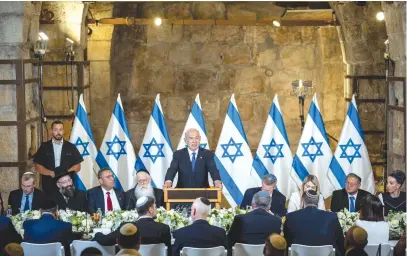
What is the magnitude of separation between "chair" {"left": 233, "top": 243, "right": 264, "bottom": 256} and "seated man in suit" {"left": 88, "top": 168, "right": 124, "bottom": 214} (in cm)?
224

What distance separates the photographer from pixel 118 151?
38.2 feet

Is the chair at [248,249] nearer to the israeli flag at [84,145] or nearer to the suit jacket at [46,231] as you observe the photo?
the suit jacket at [46,231]

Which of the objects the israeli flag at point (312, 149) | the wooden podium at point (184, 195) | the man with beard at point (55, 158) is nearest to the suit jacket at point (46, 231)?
the wooden podium at point (184, 195)

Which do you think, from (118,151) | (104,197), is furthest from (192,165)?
(118,151)

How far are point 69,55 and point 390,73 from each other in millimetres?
4068

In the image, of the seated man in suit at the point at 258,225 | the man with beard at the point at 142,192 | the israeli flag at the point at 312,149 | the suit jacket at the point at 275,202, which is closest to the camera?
the seated man in suit at the point at 258,225

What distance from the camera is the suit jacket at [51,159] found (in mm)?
11070

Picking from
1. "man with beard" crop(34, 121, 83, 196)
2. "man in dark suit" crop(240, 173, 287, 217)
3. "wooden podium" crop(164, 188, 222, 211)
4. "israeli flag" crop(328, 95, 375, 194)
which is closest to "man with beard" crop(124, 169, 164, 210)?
"wooden podium" crop(164, 188, 222, 211)

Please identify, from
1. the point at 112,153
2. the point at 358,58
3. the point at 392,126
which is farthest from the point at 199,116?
the point at 358,58

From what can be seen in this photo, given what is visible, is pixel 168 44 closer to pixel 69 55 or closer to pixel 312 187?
pixel 69 55

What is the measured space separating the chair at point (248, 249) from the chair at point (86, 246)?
0.98 metres

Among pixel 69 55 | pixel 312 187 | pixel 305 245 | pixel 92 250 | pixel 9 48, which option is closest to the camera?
pixel 92 250

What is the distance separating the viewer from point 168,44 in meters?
15.8

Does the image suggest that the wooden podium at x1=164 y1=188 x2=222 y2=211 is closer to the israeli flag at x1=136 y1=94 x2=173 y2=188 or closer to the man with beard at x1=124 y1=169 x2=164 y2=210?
the man with beard at x1=124 y1=169 x2=164 y2=210
